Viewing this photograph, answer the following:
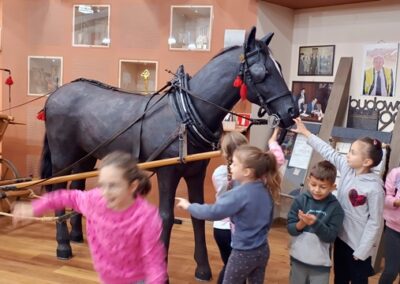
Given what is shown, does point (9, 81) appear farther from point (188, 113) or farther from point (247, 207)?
point (247, 207)

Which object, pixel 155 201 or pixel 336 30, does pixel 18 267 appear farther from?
pixel 336 30

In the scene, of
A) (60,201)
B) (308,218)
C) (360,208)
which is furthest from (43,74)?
(360,208)

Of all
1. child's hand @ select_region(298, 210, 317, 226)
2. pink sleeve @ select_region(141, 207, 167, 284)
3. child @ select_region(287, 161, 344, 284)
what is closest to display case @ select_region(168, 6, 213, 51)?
child @ select_region(287, 161, 344, 284)

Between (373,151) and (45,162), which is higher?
(373,151)

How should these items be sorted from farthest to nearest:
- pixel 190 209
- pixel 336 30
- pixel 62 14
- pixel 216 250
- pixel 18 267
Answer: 1. pixel 62 14
2. pixel 336 30
3. pixel 216 250
4. pixel 18 267
5. pixel 190 209

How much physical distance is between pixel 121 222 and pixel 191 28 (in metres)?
3.12

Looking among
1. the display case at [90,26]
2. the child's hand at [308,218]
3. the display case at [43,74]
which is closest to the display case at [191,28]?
the display case at [90,26]

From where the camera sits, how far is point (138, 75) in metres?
4.72

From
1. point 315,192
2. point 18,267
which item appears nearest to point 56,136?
point 18,267

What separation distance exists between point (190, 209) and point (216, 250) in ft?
6.48

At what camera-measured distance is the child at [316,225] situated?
88.1 inches

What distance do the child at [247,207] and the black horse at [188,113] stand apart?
0.68 meters

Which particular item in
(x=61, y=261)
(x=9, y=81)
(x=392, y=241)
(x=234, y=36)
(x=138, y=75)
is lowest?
(x=61, y=261)

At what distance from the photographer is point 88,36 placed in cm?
467
